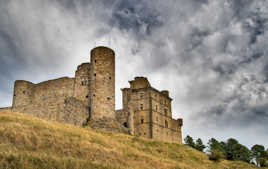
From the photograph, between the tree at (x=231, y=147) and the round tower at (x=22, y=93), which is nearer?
the round tower at (x=22, y=93)

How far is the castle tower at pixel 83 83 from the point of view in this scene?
32.7m

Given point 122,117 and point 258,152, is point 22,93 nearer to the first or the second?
point 122,117

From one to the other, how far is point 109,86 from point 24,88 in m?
12.9

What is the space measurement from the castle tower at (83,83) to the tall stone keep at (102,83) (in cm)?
191

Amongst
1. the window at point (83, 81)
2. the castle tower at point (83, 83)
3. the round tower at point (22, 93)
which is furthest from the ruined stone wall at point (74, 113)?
the round tower at point (22, 93)

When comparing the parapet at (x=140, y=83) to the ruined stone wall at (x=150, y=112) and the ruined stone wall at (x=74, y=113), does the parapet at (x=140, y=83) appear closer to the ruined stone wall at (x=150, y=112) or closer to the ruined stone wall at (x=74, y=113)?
the ruined stone wall at (x=150, y=112)

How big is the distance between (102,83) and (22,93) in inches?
491

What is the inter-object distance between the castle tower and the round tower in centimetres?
738

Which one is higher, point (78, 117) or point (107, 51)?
point (107, 51)

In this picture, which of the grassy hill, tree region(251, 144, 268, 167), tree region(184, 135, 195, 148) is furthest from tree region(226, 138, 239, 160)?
the grassy hill

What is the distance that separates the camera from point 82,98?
32.7 metres

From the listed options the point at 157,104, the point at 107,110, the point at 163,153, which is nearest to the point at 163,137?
the point at 157,104

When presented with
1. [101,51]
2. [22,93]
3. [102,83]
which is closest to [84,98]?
[102,83]

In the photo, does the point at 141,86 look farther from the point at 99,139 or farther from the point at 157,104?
the point at 99,139
